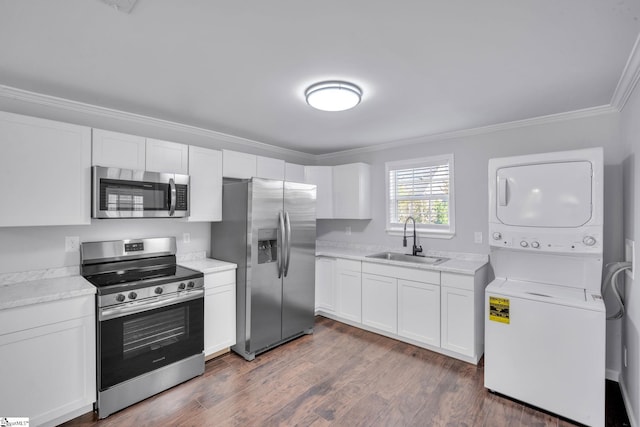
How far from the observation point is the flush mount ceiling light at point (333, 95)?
7.34ft

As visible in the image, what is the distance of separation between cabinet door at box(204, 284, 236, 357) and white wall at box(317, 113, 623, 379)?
7.06 feet

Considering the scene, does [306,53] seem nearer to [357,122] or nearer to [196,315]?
[357,122]

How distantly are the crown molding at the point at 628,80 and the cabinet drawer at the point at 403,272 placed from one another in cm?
202

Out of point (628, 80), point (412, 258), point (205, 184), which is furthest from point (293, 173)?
point (628, 80)

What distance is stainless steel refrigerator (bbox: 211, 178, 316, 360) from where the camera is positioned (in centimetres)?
305

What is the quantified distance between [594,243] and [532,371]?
1.05 m

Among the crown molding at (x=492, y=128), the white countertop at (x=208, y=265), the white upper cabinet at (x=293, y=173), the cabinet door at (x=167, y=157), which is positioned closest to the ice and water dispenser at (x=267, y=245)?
the white countertop at (x=208, y=265)

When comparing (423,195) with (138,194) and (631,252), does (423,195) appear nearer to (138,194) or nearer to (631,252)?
(631,252)

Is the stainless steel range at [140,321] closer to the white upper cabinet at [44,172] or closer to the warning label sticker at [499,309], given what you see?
the white upper cabinet at [44,172]

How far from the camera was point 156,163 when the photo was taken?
282cm

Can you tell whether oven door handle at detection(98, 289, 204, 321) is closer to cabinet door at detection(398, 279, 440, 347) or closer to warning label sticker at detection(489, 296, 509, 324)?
cabinet door at detection(398, 279, 440, 347)

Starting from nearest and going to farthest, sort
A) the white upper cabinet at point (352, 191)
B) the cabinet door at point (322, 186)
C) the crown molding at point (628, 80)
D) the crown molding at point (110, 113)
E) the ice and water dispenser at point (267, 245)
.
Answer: the crown molding at point (628, 80)
the crown molding at point (110, 113)
the ice and water dispenser at point (267, 245)
the white upper cabinet at point (352, 191)
the cabinet door at point (322, 186)

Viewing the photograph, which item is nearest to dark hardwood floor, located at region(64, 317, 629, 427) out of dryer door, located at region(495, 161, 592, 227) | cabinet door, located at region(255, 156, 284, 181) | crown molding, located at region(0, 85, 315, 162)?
dryer door, located at region(495, 161, 592, 227)

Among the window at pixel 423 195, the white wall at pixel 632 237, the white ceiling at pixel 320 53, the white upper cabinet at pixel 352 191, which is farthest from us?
the white upper cabinet at pixel 352 191
